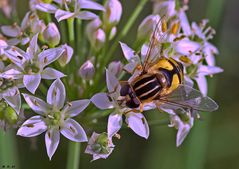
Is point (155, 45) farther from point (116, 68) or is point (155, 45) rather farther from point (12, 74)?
point (12, 74)

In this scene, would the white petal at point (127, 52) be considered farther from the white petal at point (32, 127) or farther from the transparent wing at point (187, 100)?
the white petal at point (32, 127)

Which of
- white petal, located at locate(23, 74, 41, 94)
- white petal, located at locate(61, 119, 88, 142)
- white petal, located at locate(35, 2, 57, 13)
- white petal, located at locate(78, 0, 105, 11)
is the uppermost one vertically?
white petal, located at locate(78, 0, 105, 11)

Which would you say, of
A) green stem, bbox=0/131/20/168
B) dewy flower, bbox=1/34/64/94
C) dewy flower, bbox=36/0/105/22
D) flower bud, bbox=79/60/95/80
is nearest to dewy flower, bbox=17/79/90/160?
dewy flower, bbox=1/34/64/94

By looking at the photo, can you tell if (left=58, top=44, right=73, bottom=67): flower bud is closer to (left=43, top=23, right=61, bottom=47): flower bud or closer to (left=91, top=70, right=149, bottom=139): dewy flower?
(left=43, top=23, right=61, bottom=47): flower bud

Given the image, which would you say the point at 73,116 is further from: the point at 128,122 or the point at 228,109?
the point at 228,109

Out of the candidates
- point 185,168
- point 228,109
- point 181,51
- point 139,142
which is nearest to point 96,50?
point 181,51

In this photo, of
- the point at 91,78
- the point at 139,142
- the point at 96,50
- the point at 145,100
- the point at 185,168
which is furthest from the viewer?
the point at 139,142
